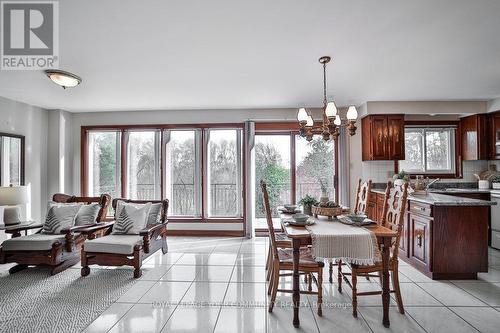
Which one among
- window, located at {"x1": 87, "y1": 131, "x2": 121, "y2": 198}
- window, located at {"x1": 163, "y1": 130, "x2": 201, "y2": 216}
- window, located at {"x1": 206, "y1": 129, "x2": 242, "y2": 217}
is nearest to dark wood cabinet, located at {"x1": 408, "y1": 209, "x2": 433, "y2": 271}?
window, located at {"x1": 206, "y1": 129, "x2": 242, "y2": 217}

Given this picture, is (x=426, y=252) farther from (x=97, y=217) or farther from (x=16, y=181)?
(x=16, y=181)

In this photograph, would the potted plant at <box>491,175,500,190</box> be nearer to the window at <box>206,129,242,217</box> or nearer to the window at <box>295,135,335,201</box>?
the window at <box>295,135,335,201</box>

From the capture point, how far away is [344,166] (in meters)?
4.99

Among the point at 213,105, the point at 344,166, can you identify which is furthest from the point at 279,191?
the point at 213,105

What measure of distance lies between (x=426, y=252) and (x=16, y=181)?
635cm

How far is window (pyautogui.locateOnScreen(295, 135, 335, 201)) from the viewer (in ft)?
17.1

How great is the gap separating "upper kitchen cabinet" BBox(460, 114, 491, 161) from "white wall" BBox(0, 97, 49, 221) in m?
8.10

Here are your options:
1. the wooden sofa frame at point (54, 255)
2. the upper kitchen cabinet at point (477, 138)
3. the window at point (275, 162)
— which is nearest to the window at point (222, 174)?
the window at point (275, 162)

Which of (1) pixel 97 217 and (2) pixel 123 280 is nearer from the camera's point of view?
(2) pixel 123 280

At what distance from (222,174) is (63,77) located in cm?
304

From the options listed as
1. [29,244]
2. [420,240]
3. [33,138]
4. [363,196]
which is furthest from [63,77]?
[420,240]

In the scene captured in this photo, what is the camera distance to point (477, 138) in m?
4.71

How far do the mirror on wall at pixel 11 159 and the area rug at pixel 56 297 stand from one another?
183cm

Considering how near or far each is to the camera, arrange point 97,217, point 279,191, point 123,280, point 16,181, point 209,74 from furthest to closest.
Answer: point 279,191 → point 16,181 → point 97,217 → point 209,74 → point 123,280
